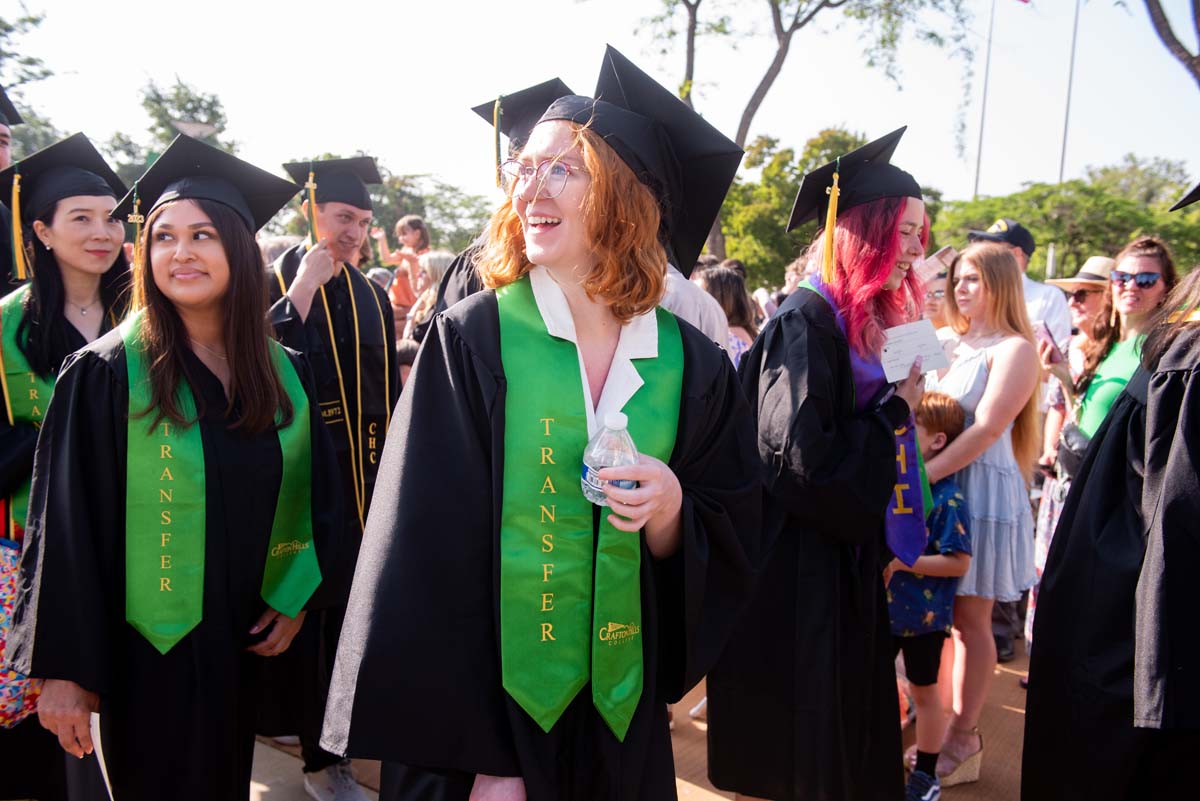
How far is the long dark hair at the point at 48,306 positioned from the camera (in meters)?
2.64

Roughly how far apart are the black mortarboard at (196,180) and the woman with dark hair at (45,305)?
0.30 m

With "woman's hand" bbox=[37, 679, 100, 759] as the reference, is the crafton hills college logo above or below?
above

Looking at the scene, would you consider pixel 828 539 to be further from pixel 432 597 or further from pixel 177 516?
pixel 177 516

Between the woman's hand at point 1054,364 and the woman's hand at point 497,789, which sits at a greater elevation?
the woman's hand at point 1054,364

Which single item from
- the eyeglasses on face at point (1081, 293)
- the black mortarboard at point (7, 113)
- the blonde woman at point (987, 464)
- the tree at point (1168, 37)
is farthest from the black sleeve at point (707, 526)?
the tree at point (1168, 37)

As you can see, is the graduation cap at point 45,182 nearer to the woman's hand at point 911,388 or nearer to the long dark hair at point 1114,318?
the woman's hand at point 911,388

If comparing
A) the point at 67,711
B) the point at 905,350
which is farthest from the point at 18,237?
the point at 905,350

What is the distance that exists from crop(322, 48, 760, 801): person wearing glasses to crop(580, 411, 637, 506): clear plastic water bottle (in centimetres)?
2

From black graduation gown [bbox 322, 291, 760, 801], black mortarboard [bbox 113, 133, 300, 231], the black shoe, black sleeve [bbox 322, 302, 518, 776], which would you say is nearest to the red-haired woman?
black graduation gown [bbox 322, 291, 760, 801]

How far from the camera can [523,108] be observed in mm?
2262

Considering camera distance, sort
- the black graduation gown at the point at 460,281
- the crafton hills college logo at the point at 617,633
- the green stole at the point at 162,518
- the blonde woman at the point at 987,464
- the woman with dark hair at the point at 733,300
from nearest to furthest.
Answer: the crafton hills college logo at the point at 617,633 < the green stole at the point at 162,518 < the black graduation gown at the point at 460,281 < the blonde woman at the point at 987,464 < the woman with dark hair at the point at 733,300

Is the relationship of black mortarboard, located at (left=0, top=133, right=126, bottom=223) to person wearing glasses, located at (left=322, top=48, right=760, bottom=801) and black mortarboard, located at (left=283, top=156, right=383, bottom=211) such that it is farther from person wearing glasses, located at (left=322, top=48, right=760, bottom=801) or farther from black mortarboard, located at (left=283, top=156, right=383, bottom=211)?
person wearing glasses, located at (left=322, top=48, right=760, bottom=801)

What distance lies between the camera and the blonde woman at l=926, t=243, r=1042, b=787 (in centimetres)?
341

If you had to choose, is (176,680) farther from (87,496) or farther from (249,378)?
(249,378)
